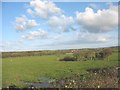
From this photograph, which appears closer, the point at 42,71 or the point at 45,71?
the point at 45,71

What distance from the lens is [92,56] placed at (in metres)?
49.4

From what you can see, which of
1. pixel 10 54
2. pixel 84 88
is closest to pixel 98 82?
pixel 84 88

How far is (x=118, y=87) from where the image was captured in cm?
1566

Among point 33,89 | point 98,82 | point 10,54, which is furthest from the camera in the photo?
point 10,54

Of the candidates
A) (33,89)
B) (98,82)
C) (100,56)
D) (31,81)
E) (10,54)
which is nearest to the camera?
(33,89)

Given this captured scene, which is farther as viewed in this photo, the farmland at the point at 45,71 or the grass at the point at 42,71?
the grass at the point at 42,71

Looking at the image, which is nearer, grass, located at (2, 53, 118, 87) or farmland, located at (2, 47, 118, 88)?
farmland, located at (2, 47, 118, 88)

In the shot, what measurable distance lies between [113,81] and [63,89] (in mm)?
3924

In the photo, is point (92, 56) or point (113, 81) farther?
point (92, 56)

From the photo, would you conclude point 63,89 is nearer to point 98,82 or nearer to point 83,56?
point 98,82

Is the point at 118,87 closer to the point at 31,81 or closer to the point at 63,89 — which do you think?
the point at 63,89

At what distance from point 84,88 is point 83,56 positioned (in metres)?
35.1

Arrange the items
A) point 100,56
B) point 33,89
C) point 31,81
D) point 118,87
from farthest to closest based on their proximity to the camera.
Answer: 1. point 100,56
2. point 31,81
3. point 118,87
4. point 33,89

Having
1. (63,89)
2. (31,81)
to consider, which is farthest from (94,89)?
(31,81)
